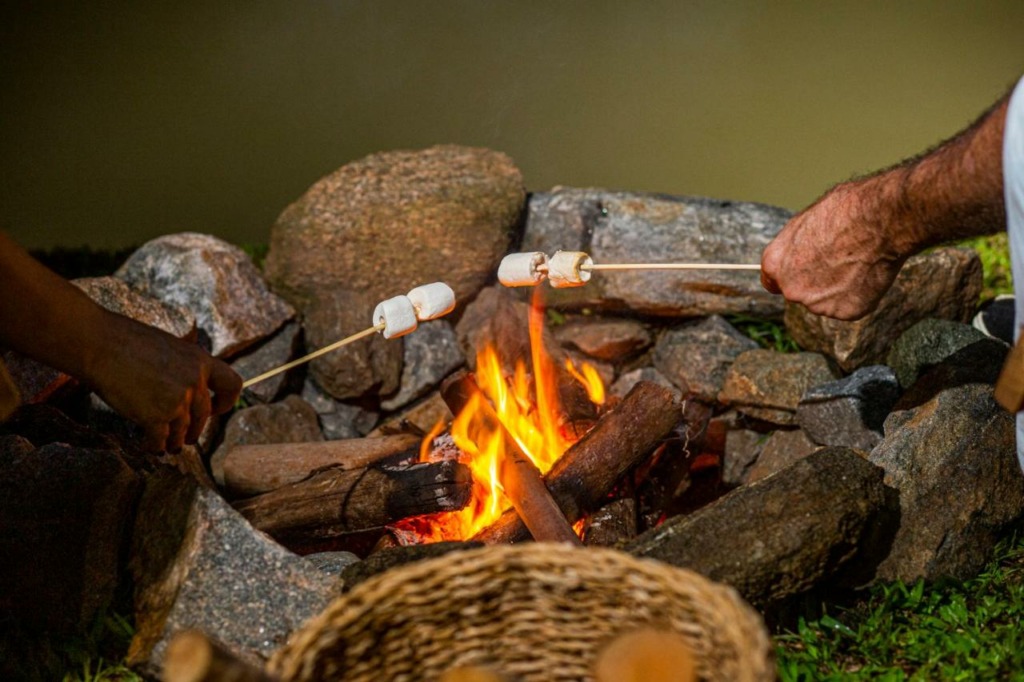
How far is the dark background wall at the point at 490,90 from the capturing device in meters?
6.16

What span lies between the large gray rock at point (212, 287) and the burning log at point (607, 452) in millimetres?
2283

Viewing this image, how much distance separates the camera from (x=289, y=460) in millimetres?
4605

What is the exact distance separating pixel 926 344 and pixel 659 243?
68.2 inches

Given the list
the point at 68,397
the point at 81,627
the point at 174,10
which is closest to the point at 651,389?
the point at 81,627

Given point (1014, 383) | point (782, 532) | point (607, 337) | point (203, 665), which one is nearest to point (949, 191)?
point (1014, 383)

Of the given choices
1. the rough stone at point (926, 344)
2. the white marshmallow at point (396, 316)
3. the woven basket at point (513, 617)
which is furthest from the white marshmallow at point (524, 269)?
the rough stone at point (926, 344)

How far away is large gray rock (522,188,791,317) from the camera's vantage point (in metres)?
5.27

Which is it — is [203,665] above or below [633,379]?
above

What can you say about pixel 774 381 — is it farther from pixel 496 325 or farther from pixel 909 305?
pixel 496 325

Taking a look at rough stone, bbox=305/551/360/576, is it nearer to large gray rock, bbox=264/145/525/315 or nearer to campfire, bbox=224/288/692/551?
Result: campfire, bbox=224/288/692/551

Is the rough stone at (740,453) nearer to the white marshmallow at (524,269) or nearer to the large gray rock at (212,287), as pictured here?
the white marshmallow at (524,269)

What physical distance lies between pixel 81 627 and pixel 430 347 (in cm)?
272

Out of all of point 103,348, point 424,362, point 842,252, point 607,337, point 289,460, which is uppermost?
point 103,348

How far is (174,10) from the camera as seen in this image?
20.9ft
